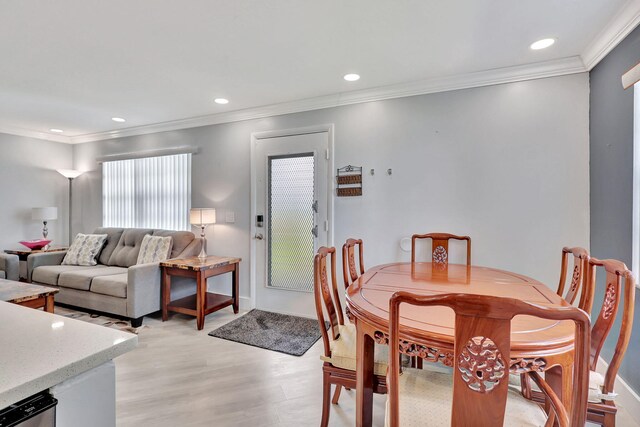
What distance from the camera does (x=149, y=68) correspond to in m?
2.54

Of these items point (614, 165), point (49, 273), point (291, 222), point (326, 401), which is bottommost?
point (326, 401)

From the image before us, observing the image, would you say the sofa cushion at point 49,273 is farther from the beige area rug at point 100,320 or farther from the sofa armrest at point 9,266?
the beige area rug at point 100,320

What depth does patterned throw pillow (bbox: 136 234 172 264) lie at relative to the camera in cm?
355

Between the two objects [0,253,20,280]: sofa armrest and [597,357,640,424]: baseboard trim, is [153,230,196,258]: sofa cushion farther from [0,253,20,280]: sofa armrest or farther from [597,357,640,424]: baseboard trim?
[597,357,640,424]: baseboard trim

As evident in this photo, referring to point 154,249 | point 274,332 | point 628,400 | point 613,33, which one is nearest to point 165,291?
point 154,249

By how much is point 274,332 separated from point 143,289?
4.77 ft

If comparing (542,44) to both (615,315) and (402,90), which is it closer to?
(402,90)

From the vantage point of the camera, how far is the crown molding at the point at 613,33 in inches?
68.6

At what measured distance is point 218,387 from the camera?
2.08 m

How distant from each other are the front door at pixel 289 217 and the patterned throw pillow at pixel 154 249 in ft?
3.49

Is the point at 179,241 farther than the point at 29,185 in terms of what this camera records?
No

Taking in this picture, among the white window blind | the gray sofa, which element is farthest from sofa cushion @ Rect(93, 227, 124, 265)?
the white window blind

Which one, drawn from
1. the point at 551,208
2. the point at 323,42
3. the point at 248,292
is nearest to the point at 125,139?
the point at 248,292

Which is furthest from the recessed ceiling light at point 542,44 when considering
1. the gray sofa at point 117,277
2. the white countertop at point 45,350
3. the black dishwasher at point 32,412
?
the gray sofa at point 117,277
